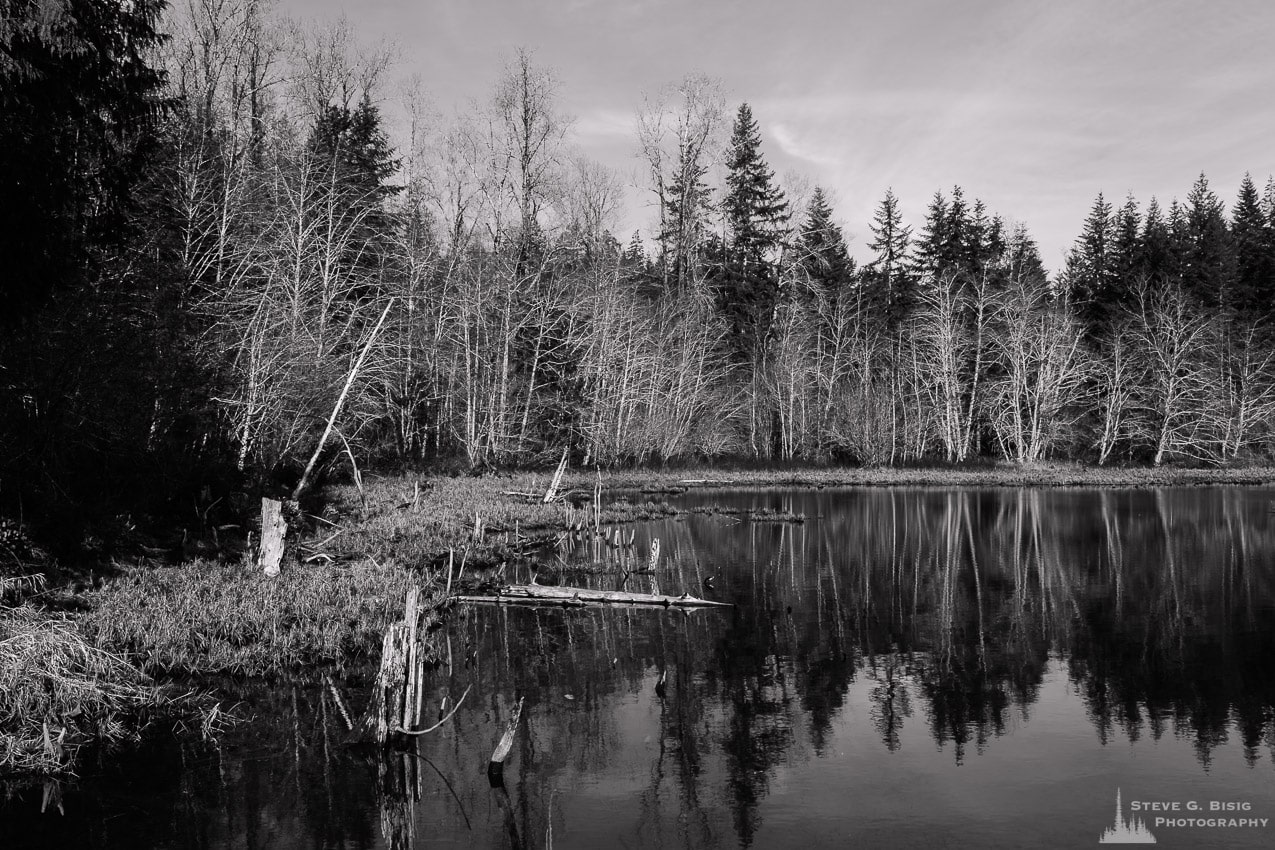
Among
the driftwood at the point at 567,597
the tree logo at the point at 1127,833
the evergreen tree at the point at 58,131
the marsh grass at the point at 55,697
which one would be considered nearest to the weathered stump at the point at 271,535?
the driftwood at the point at 567,597

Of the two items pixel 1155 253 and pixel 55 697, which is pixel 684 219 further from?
pixel 55 697

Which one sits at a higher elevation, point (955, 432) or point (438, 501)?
point (955, 432)

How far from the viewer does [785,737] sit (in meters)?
9.03

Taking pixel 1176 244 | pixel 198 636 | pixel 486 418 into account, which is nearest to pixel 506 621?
pixel 198 636

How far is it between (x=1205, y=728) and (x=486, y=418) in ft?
102

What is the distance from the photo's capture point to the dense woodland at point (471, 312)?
11805 mm

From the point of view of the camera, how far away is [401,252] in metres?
38.1

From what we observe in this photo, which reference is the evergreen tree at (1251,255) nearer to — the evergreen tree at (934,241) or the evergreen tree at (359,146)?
the evergreen tree at (934,241)

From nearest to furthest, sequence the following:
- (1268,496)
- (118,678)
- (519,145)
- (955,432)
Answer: (118,678) → (1268,496) → (519,145) → (955,432)

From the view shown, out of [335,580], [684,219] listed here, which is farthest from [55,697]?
[684,219]

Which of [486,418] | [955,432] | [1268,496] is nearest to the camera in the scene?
[1268,496]

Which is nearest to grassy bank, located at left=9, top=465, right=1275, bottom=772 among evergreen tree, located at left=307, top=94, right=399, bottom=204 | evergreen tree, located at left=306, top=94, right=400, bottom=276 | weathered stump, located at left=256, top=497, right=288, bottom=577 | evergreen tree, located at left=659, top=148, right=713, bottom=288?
weathered stump, located at left=256, top=497, right=288, bottom=577

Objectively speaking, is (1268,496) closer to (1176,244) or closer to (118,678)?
(1176,244)

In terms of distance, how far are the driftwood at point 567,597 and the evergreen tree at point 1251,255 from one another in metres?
57.3
